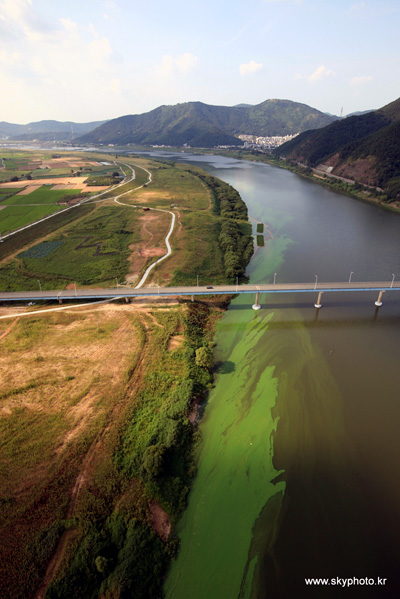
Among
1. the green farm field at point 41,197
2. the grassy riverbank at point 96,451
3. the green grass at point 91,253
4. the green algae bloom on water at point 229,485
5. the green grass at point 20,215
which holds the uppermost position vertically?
the green farm field at point 41,197

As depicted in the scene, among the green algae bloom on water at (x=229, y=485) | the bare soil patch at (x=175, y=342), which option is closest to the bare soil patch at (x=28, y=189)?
the bare soil patch at (x=175, y=342)

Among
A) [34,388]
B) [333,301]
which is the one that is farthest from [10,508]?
[333,301]

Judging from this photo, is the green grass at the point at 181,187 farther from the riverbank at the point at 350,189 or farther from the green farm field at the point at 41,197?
the riverbank at the point at 350,189

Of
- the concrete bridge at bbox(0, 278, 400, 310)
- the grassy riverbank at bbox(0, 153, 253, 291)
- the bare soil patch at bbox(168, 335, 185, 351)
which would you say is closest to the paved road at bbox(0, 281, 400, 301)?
the concrete bridge at bbox(0, 278, 400, 310)

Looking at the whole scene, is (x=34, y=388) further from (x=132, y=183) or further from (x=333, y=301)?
(x=132, y=183)

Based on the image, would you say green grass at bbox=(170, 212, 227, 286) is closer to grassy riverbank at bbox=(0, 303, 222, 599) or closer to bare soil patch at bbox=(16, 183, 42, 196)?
grassy riverbank at bbox=(0, 303, 222, 599)

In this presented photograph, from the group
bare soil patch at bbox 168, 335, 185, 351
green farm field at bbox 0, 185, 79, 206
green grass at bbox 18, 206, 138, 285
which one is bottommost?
bare soil patch at bbox 168, 335, 185, 351

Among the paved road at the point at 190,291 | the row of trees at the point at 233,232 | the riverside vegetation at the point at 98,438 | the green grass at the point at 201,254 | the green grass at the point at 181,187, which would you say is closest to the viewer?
the riverside vegetation at the point at 98,438
